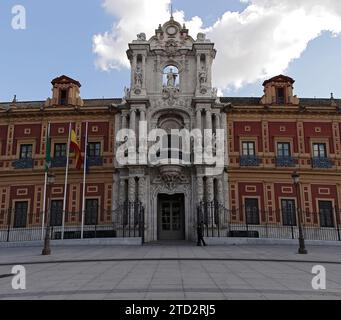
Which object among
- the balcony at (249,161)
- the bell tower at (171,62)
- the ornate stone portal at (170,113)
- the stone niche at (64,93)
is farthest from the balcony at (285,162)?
the stone niche at (64,93)

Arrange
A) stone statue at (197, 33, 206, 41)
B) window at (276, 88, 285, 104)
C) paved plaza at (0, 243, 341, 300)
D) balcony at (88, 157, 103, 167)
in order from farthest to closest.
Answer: window at (276, 88, 285, 104) < stone statue at (197, 33, 206, 41) < balcony at (88, 157, 103, 167) < paved plaza at (0, 243, 341, 300)

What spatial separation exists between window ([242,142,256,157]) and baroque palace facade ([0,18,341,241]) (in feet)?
0.26

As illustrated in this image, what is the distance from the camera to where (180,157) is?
84.4ft

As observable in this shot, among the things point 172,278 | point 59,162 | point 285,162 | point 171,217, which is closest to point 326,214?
point 285,162

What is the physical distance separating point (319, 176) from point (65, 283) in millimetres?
22875

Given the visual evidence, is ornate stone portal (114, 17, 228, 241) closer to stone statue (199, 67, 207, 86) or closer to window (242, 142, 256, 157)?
stone statue (199, 67, 207, 86)

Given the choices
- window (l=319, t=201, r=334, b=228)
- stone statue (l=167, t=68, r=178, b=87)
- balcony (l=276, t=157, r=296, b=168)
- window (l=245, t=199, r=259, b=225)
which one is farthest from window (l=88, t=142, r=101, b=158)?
window (l=319, t=201, r=334, b=228)

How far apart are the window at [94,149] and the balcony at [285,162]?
13975 mm

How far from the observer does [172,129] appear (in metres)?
27.0

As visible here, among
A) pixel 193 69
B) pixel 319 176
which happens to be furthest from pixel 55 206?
pixel 319 176

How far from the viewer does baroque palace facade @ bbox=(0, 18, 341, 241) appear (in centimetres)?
2548

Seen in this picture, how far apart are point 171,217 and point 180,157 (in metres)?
4.54
